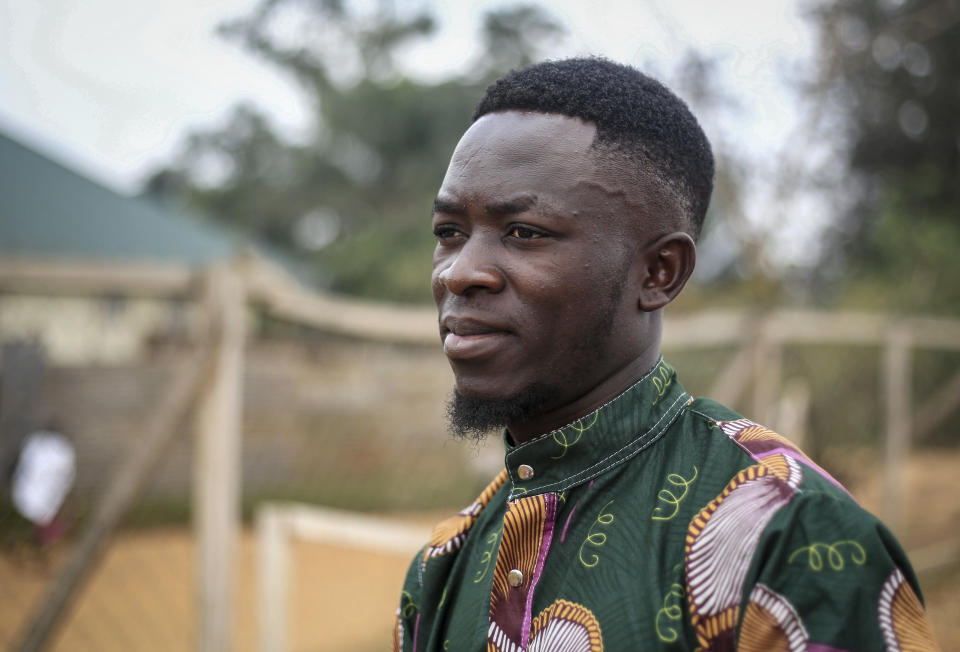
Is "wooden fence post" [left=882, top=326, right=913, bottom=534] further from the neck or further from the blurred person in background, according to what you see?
the neck

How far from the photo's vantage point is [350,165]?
67.8 ft

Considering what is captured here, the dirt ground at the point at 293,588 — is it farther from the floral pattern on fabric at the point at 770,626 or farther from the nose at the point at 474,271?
the floral pattern on fabric at the point at 770,626

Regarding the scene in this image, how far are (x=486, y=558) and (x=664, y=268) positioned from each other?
0.57m

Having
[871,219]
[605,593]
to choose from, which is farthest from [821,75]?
[871,219]

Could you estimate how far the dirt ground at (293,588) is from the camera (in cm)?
388

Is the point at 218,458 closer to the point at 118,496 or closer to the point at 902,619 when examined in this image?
the point at 118,496

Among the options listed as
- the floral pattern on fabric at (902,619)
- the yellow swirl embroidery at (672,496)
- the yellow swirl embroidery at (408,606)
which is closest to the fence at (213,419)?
the yellow swirl embroidery at (408,606)

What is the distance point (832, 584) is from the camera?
1.03 meters

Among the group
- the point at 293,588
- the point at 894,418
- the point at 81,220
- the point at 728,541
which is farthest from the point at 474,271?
the point at 81,220

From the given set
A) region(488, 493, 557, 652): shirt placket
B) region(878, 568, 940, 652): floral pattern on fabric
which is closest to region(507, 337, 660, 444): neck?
region(488, 493, 557, 652): shirt placket

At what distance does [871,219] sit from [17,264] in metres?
16.2

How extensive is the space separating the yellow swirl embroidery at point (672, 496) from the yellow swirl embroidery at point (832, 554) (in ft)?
0.61

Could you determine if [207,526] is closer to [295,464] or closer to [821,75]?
[295,464]

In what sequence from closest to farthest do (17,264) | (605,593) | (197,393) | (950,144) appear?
1. (605,593)
2. (17,264)
3. (197,393)
4. (950,144)
